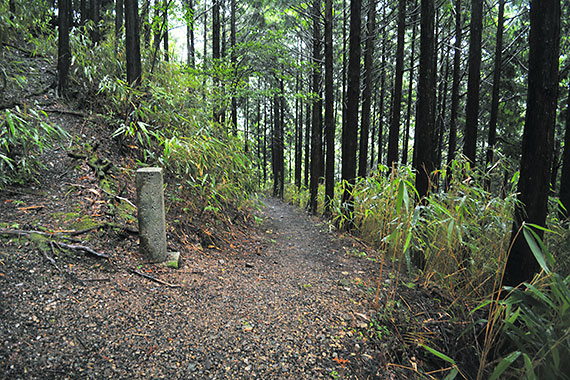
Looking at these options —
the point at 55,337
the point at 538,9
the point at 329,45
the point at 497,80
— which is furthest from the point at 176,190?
the point at 497,80

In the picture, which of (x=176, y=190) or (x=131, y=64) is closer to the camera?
(x=176, y=190)

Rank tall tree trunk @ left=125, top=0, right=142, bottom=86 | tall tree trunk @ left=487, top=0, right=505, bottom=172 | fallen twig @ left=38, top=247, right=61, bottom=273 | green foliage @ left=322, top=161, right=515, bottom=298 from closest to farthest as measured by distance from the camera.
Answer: fallen twig @ left=38, top=247, right=61, bottom=273 → green foliage @ left=322, top=161, right=515, bottom=298 → tall tree trunk @ left=125, top=0, right=142, bottom=86 → tall tree trunk @ left=487, top=0, right=505, bottom=172

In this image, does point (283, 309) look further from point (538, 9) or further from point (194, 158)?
point (538, 9)

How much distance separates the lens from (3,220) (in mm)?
2391

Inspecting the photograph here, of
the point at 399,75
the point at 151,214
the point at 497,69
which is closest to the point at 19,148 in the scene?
the point at 151,214

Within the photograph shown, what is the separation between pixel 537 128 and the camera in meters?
1.75

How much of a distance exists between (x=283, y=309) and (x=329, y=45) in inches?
246

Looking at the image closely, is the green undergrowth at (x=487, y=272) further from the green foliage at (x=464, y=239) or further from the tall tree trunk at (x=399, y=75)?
the tall tree trunk at (x=399, y=75)

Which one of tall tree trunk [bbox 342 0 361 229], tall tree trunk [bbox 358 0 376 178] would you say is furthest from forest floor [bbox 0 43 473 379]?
tall tree trunk [bbox 358 0 376 178]

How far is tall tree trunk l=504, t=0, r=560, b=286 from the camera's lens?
1.68m

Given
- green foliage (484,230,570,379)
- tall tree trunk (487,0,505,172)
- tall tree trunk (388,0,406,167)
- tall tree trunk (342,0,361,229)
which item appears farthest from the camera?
tall tree trunk (487,0,505,172)

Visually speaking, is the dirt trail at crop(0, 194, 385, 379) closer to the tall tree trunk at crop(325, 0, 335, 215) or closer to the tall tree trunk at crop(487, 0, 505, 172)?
the tall tree trunk at crop(325, 0, 335, 215)

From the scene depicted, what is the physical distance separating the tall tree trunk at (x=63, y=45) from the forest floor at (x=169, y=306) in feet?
2.91

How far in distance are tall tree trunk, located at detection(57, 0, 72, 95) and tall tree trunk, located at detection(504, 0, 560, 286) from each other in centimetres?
534
